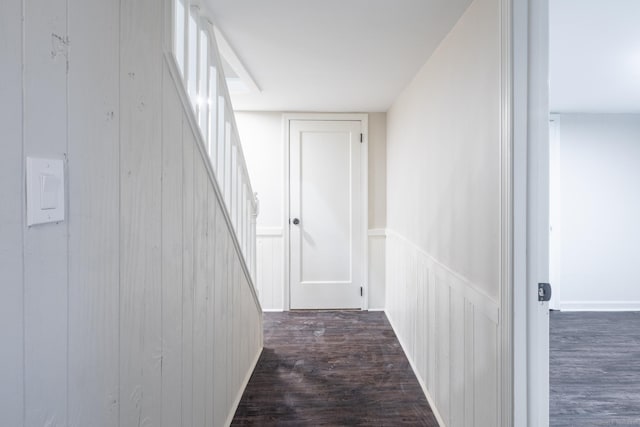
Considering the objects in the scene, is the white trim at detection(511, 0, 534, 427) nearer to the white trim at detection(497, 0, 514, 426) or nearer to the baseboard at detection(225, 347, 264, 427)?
the white trim at detection(497, 0, 514, 426)

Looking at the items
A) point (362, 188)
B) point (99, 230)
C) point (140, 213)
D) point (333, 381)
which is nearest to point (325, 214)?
point (362, 188)

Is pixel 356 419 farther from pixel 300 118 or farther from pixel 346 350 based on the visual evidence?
pixel 300 118

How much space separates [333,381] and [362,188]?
211 centimetres

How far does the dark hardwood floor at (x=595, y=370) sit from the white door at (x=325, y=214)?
194 cm

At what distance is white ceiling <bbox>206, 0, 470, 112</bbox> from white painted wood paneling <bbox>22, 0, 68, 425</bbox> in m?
1.19

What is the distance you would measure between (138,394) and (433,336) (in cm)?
171

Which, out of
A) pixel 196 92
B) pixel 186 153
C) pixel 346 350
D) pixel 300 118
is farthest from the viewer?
pixel 300 118

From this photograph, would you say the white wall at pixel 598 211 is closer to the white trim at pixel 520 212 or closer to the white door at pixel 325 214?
the white door at pixel 325 214

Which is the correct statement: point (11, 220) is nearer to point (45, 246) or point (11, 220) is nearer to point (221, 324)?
point (45, 246)

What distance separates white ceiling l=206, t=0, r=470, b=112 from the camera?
1.71 metres

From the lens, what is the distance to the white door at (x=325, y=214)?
3.94 m

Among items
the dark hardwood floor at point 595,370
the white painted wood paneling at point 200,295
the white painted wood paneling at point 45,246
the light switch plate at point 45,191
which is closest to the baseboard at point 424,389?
the dark hardwood floor at point 595,370

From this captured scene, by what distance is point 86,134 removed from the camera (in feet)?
2.57

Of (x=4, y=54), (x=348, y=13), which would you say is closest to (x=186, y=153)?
(x=4, y=54)
